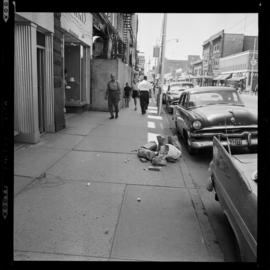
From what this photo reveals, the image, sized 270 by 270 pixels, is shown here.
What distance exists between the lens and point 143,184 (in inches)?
211

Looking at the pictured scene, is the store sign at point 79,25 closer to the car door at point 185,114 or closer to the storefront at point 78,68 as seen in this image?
the storefront at point 78,68

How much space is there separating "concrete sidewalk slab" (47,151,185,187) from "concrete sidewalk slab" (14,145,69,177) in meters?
0.19

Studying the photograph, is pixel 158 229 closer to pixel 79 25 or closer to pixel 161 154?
pixel 161 154

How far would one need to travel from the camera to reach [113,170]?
6078mm

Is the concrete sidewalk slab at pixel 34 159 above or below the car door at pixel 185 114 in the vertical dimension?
below

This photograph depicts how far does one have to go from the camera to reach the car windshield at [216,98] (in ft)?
27.0

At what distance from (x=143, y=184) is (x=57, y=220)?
1.83 meters

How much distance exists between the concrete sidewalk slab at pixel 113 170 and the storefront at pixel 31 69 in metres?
1.53

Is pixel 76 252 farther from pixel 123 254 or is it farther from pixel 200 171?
pixel 200 171

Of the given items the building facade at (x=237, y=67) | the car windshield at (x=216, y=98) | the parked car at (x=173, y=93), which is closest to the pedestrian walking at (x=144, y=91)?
the parked car at (x=173, y=93)

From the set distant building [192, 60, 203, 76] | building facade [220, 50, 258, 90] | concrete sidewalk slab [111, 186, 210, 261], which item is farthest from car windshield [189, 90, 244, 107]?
distant building [192, 60, 203, 76]

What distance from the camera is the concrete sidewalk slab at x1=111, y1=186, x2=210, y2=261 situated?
129 inches

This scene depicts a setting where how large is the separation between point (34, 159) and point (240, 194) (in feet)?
15.3
